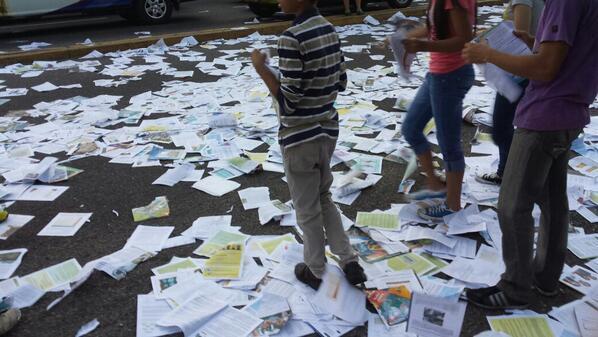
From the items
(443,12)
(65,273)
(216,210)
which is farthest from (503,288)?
(65,273)

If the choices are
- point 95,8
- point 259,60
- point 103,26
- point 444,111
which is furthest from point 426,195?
point 103,26

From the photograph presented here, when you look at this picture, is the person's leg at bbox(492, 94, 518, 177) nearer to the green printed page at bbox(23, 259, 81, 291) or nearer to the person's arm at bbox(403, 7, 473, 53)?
the person's arm at bbox(403, 7, 473, 53)

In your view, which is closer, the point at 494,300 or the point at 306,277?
the point at 494,300

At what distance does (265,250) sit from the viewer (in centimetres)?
274

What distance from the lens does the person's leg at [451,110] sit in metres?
2.62

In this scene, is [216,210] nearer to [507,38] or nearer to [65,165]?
[65,165]

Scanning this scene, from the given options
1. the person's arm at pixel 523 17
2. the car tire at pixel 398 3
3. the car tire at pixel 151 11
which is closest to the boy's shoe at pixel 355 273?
the person's arm at pixel 523 17

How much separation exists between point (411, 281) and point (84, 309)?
4.93ft

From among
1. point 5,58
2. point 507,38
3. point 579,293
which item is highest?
point 507,38

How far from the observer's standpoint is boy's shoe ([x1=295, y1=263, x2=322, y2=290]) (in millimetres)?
2416

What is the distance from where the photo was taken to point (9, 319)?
7.20ft

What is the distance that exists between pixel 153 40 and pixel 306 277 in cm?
649

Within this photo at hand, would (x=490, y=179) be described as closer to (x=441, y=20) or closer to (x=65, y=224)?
(x=441, y=20)

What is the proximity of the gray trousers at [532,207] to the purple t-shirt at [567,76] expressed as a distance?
5cm
